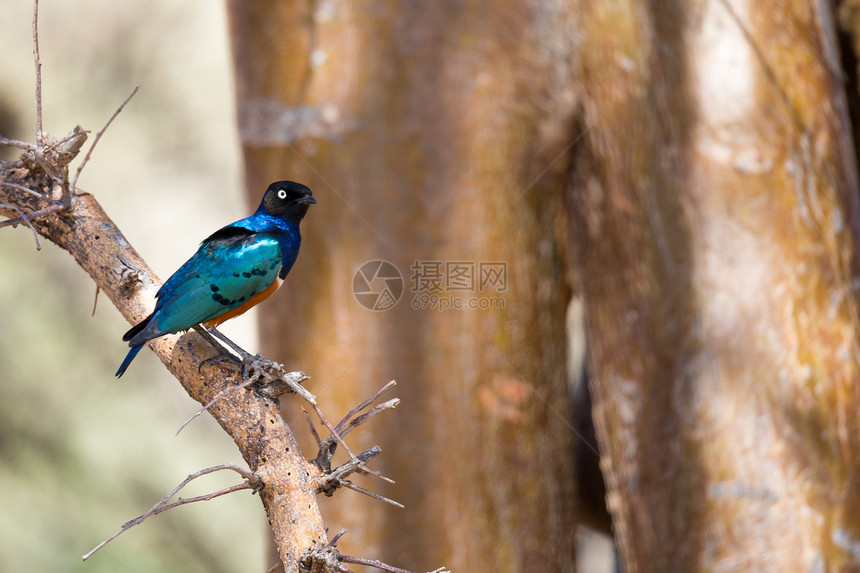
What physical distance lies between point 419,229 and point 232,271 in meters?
1.02

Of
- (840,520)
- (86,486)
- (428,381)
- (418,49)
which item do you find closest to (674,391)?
(840,520)

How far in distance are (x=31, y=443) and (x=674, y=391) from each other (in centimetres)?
365

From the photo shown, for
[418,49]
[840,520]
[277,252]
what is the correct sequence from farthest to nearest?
[418,49] < [840,520] < [277,252]

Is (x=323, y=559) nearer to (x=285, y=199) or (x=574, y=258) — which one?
(x=285, y=199)

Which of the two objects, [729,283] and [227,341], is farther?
[729,283]

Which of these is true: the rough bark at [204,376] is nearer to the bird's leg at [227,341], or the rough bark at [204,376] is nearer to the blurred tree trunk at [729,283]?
the bird's leg at [227,341]

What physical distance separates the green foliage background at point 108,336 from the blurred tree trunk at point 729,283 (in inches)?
108

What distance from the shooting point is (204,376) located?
104 cm

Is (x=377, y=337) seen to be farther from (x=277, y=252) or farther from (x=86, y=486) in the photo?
(x=86, y=486)

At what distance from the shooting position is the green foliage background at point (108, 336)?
14.3 feet

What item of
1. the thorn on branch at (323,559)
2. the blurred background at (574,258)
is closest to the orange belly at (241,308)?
the thorn on branch at (323,559)

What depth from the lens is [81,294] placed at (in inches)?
181

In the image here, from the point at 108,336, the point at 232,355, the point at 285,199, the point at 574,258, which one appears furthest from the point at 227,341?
the point at 108,336

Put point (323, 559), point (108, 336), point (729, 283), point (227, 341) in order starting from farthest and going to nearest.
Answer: point (108, 336) → point (729, 283) → point (227, 341) → point (323, 559)
